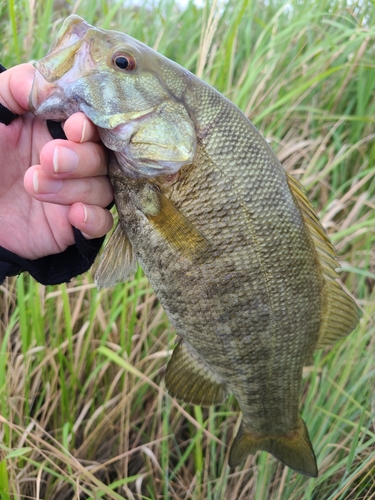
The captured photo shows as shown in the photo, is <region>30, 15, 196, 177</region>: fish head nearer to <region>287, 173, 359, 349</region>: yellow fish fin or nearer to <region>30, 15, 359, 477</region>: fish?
<region>30, 15, 359, 477</region>: fish

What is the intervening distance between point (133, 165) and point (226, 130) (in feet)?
0.79

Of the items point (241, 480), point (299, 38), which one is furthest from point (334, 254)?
point (299, 38)

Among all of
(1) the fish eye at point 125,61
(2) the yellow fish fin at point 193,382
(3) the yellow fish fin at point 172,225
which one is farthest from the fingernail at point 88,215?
(2) the yellow fish fin at point 193,382

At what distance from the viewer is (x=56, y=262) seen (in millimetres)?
1424

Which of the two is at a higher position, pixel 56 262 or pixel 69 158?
pixel 69 158

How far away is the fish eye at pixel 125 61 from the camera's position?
1130mm

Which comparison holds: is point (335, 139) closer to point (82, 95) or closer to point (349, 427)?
point (349, 427)

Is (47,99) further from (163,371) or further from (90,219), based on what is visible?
(163,371)

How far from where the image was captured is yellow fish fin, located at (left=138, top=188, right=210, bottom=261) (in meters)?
1.17

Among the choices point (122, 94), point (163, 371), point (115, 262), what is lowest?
point (163, 371)

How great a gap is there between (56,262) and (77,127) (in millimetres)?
489

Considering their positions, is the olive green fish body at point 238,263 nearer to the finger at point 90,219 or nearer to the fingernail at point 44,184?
the finger at point 90,219

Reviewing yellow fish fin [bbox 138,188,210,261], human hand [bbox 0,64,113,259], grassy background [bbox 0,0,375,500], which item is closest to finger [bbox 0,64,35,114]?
human hand [bbox 0,64,113,259]

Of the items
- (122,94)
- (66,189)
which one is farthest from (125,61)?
(66,189)
